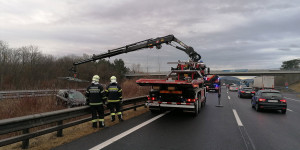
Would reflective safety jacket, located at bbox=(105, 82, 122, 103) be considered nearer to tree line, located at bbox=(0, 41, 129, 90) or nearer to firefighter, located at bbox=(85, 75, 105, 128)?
firefighter, located at bbox=(85, 75, 105, 128)

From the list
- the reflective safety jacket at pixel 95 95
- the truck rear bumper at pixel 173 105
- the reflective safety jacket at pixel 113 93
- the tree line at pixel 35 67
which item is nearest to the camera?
the reflective safety jacket at pixel 95 95

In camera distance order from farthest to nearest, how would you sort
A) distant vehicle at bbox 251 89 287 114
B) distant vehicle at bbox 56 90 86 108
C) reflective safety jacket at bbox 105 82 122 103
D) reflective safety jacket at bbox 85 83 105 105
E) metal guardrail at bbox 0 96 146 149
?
distant vehicle at bbox 56 90 86 108, distant vehicle at bbox 251 89 287 114, reflective safety jacket at bbox 105 82 122 103, reflective safety jacket at bbox 85 83 105 105, metal guardrail at bbox 0 96 146 149

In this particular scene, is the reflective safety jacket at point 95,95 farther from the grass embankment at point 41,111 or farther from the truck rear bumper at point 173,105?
the truck rear bumper at point 173,105

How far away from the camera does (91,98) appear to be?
714 cm

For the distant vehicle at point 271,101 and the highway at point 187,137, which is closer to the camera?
the highway at point 187,137

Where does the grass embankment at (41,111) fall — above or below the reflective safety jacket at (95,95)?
below

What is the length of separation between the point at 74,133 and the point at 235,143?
470cm

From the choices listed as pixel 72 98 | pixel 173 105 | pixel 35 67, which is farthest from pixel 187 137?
pixel 35 67

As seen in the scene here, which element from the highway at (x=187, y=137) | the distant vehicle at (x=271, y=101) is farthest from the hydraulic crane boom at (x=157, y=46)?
the highway at (x=187, y=137)

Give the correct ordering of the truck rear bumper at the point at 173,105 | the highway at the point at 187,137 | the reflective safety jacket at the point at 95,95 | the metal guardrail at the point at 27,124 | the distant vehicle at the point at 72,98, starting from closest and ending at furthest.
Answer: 1. the metal guardrail at the point at 27,124
2. the highway at the point at 187,137
3. the reflective safety jacket at the point at 95,95
4. the truck rear bumper at the point at 173,105
5. the distant vehicle at the point at 72,98

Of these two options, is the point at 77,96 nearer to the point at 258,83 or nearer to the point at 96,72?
the point at 258,83

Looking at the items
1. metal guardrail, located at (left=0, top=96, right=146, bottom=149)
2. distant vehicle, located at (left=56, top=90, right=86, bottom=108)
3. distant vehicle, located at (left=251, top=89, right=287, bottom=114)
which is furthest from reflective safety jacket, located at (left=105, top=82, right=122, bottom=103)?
distant vehicle, located at (left=251, top=89, right=287, bottom=114)

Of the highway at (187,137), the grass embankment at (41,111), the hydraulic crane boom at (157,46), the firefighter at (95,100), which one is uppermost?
the hydraulic crane boom at (157,46)

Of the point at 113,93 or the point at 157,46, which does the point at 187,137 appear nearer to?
the point at 113,93
